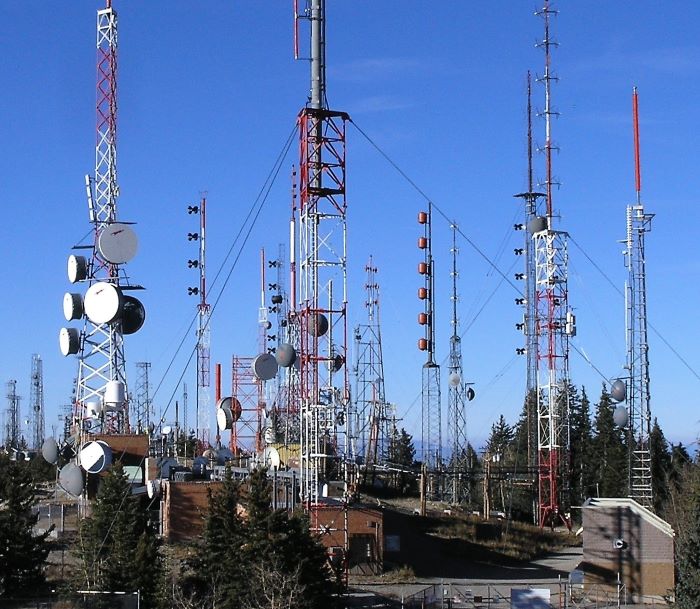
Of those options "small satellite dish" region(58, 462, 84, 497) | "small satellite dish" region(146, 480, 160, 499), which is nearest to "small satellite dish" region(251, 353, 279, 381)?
"small satellite dish" region(146, 480, 160, 499)

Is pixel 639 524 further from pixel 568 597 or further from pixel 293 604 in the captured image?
pixel 293 604

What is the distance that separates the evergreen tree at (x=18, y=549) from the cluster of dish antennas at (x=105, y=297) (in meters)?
13.8

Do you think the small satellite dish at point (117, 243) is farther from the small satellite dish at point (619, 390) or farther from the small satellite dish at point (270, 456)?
the small satellite dish at point (619, 390)

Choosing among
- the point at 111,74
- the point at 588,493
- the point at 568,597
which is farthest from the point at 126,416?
the point at 588,493

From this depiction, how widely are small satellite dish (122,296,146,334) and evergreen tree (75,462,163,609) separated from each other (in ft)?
54.9

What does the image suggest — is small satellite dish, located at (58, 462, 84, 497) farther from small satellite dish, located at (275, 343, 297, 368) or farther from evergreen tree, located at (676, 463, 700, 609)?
evergreen tree, located at (676, 463, 700, 609)

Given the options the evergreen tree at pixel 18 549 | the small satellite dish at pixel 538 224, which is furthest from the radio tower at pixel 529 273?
the evergreen tree at pixel 18 549

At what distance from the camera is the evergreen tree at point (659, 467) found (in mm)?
60209

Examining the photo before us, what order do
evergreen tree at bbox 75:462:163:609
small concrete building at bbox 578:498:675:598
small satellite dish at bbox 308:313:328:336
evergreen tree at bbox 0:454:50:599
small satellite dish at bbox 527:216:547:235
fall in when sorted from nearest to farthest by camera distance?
evergreen tree at bbox 75:462:163:609, evergreen tree at bbox 0:454:50:599, small satellite dish at bbox 308:313:328:336, small concrete building at bbox 578:498:675:598, small satellite dish at bbox 527:216:547:235

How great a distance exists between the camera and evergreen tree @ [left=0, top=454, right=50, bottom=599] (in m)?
33.4

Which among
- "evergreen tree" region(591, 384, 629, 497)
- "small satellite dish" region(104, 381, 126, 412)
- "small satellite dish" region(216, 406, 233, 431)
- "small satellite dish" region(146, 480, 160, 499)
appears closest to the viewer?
"small satellite dish" region(146, 480, 160, 499)

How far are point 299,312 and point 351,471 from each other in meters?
11.0

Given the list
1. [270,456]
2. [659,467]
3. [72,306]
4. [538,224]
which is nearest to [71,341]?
[72,306]

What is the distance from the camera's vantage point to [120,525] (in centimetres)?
3081
